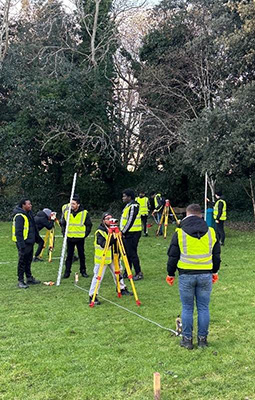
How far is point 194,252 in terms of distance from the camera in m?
5.71

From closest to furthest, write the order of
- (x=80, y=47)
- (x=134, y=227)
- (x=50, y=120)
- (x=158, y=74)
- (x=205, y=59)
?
1. (x=134, y=227)
2. (x=205, y=59)
3. (x=158, y=74)
4. (x=50, y=120)
5. (x=80, y=47)

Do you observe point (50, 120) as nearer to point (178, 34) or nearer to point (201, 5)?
point (178, 34)

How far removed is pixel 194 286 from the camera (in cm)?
577

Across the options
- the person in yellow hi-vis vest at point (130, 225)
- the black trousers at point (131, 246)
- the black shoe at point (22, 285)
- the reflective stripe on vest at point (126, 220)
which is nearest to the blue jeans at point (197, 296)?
the person in yellow hi-vis vest at point (130, 225)

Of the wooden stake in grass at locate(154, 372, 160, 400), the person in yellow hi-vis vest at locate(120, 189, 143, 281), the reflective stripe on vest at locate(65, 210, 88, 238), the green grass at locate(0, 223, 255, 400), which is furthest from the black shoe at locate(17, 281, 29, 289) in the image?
the wooden stake in grass at locate(154, 372, 160, 400)

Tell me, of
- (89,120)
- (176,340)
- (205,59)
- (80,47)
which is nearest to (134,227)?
(176,340)

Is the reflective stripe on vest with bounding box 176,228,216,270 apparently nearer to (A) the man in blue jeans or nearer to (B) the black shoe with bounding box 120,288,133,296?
(A) the man in blue jeans

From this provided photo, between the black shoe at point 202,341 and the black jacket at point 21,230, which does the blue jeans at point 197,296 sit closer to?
the black shoe at point 202,341

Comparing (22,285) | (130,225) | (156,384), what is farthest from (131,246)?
(156,384)

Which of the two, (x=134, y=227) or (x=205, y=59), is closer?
(x=134, y=227)

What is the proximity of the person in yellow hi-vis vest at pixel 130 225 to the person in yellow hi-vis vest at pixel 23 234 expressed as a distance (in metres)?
2.06

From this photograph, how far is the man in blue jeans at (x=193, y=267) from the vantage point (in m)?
5.71

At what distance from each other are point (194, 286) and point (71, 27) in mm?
23222

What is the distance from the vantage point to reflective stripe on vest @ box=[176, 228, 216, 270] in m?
5.70
